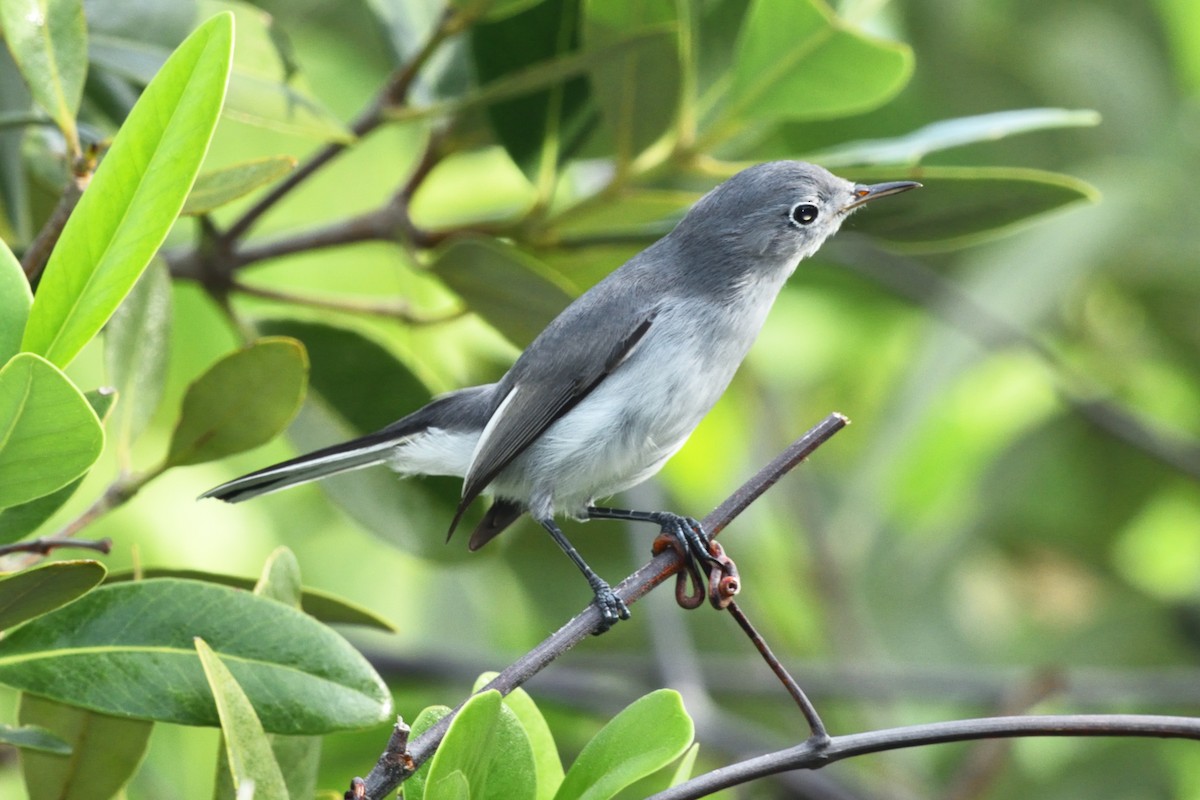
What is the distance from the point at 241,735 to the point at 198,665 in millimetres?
229

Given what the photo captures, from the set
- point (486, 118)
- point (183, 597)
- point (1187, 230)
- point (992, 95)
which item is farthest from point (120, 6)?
point (1187, 230)

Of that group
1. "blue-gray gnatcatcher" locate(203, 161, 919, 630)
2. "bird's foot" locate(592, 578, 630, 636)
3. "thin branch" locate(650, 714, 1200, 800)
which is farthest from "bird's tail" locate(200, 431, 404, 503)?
"thin branch" locate(650, 714, 1200, 800)

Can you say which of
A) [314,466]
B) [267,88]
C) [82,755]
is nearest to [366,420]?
[314,466]

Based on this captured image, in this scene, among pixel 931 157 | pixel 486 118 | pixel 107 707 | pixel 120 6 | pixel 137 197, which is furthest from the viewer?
pixel 931 157

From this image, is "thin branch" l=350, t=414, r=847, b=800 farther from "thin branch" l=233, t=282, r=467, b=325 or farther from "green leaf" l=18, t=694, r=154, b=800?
"thin branch" l=233, t=282, r=467, b=325

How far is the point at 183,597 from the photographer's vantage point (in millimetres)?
1658

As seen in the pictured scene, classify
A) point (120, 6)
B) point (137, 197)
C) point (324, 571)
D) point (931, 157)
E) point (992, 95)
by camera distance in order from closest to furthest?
point (137, 197) → point (120, 6) → point (931, 157) → point (324, 571) → point (992, 95)

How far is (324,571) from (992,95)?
2.43 metres

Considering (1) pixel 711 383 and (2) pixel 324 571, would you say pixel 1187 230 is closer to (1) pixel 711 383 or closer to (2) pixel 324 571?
(1) pixel 711 383

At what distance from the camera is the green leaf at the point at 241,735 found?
55.0 inches

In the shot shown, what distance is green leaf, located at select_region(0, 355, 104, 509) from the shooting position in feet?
4.50

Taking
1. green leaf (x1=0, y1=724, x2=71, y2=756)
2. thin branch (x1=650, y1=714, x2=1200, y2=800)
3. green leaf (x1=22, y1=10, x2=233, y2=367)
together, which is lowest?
thin branch (x1=650, y1=714, x2=1200, y2=800)

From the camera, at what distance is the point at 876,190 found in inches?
94.7

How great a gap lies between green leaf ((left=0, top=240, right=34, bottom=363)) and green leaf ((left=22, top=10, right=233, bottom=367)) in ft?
0.05
